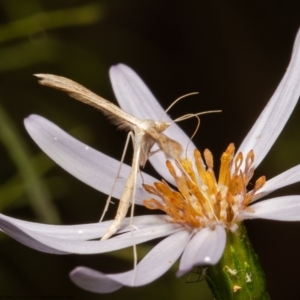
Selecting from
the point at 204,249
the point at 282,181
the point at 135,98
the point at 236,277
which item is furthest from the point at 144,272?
the point at 135,98

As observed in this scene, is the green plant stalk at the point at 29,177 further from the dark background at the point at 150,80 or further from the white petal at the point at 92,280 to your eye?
the white petal at the point at 92,280

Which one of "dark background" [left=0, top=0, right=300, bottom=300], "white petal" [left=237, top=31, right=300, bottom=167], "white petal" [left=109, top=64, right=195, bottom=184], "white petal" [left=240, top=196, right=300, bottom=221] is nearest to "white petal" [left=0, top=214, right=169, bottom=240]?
"white petal" [left=240, top=196, right=300, bottom=221]

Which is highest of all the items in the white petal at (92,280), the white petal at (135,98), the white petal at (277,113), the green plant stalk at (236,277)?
the white petal at (135,98)

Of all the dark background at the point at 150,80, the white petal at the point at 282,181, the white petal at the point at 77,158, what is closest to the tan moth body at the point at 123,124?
the white petal at the point at 77,158

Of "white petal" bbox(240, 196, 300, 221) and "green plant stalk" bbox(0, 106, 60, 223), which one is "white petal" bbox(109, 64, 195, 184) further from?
"white petal" bbox(240, 196, 300, 221)

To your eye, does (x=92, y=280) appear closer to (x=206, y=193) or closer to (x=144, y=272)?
(x=144, y=272)

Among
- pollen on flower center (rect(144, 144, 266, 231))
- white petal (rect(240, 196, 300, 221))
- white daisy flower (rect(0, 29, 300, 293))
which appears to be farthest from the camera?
pollen on flower center (rect(144, 144, 266, 231))

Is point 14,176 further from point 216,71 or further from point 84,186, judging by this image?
point 216,71
